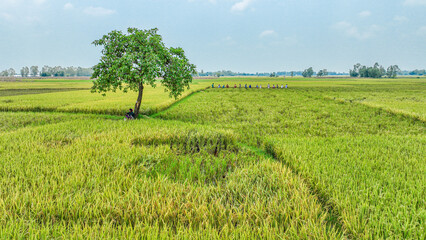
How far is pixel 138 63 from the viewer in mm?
11562

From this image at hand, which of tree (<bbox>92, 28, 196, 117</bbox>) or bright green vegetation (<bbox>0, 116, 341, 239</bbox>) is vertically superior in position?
tree (<bbox>92, 28, 196, 117</bbox>)

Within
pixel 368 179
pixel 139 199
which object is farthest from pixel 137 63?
pixel 368 179

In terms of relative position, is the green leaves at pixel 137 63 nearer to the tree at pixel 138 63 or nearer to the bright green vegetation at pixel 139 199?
the tree at pixel 138 63

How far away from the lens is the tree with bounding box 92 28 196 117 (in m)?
11.2

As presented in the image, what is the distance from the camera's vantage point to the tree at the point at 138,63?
36.8 ft

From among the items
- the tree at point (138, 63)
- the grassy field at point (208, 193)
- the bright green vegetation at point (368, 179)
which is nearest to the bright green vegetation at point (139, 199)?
the grassy field at point (208, 193)

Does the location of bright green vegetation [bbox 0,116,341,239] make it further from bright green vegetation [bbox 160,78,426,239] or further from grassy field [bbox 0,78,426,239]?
bright green vegetation [bbox 160,78,426,239]

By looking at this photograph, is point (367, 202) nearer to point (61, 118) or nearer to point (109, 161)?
point (109, 161)

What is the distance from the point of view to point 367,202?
3.17m

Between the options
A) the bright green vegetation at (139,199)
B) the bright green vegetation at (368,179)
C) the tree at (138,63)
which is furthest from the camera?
the tree at (138,63)

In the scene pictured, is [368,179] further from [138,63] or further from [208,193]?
[138,63]

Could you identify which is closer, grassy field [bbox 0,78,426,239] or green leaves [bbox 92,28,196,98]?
grassy field [bbox 0,78,426,239]

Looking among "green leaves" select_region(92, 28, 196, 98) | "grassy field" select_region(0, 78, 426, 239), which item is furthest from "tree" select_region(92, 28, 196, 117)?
"grassy field" select_region(0, 78, 426, 239)

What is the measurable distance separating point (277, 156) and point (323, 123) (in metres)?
7.22
